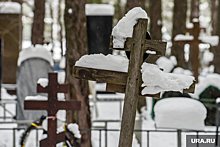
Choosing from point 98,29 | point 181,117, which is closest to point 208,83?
point 98,29

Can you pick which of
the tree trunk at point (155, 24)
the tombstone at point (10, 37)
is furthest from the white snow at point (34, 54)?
the tombstone at point (10, 37)

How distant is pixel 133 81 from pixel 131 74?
65 mm

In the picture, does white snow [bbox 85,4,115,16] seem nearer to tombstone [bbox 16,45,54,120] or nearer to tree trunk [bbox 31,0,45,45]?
tombstone [bbox 16,45,54,120]

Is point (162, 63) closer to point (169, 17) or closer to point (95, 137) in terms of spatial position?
point (95, 137)

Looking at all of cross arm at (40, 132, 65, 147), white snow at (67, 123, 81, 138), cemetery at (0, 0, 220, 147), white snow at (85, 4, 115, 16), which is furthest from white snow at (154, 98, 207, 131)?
white snow at (85, 4, 115, 16)

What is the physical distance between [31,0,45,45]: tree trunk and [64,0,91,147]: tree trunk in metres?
7.03

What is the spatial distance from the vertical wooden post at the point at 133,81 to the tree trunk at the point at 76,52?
8.92 ft

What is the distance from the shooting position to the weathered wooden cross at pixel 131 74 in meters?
2.79

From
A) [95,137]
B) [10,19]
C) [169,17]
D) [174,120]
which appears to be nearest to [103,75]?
[174,120]

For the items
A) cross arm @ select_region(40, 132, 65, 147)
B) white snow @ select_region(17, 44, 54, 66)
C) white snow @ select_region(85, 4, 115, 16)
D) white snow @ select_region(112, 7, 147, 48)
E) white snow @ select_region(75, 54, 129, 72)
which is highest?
white snow @ select_region(85, 4, 115, 16)

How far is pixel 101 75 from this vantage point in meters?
2.91

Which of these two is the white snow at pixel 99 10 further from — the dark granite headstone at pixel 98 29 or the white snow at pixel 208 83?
the white snow at pixel 208 83

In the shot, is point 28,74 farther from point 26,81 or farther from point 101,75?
point 101,75

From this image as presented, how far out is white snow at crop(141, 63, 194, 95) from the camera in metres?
2.77
